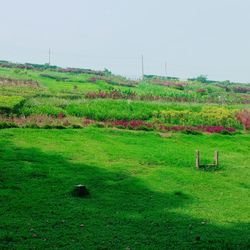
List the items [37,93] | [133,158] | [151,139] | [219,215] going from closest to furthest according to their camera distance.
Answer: [219,215] < [133,158] < [151,139] < [37,93]

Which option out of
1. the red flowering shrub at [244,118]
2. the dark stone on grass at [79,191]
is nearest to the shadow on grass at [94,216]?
the dark stone on grass at [79,191]

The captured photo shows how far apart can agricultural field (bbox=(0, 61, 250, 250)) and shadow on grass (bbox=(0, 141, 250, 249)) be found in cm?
3

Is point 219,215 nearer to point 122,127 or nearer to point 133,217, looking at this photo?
point 133,217

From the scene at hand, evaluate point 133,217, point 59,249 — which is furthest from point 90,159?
point 59,249

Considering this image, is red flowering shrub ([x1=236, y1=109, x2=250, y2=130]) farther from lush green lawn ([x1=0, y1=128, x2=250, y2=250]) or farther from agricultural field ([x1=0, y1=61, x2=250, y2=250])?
lush green lawn ([x1=0, y1=128, x2=250, y2=250])

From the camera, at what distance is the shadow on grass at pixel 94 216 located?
12.9 metres

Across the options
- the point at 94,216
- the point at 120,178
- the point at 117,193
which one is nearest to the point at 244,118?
the point at 120,178

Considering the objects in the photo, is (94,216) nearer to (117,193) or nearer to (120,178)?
(117,193)

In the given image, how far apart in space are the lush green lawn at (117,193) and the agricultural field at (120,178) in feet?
0.14

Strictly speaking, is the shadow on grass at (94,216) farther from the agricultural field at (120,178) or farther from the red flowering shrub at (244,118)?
the red flowering shrub at (244,118)

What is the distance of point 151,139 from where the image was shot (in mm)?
31531

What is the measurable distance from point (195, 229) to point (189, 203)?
3.48 meters

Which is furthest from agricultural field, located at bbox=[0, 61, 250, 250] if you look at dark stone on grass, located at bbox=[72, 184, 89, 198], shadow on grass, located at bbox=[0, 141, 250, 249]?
dark stone on grass, located at bbox=[72, 184, 89, 198]

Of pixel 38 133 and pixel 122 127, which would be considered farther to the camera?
pixel 122 127
